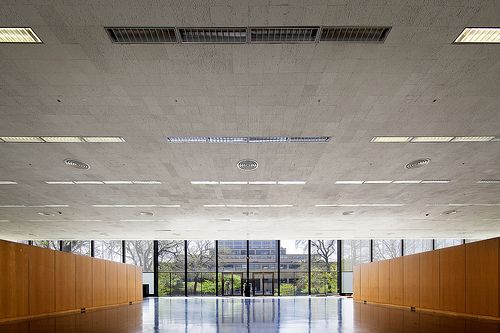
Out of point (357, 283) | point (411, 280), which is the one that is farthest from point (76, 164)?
point (357, 283)

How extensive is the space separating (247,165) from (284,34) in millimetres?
7696

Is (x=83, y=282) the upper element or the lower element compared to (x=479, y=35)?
lower

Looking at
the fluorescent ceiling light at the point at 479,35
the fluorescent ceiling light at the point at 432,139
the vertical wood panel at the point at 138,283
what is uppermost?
the fluorescent ceiling light at the point at 479,35

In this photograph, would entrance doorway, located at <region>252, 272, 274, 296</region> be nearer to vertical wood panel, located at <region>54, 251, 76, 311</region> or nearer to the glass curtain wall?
the glass curtain wall

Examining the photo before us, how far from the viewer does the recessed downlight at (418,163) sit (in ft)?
45.2

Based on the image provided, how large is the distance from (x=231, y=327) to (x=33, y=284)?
25.3 ft

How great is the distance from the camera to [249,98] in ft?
29.9

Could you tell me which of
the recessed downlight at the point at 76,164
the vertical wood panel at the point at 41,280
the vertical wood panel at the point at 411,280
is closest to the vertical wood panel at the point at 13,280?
the vertical wood panel at the point at 41,280

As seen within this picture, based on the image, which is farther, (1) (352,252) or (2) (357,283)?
(1) (352,252)

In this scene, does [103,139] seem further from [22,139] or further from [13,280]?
[13,280]

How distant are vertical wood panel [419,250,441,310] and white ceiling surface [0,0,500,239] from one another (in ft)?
7.84

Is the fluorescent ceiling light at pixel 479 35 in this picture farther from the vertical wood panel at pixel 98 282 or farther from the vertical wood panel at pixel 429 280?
the vertical wood panel at pixel 98 282

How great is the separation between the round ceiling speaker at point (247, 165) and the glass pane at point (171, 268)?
92.6ft

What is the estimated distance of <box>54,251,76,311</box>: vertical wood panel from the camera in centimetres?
1730
